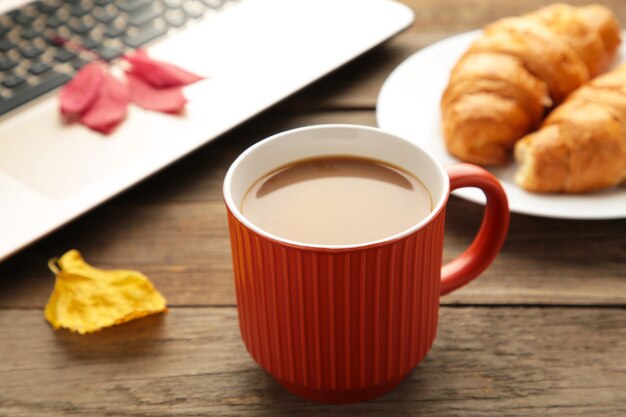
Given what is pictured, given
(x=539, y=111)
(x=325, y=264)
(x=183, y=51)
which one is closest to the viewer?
(x=325, y=264)

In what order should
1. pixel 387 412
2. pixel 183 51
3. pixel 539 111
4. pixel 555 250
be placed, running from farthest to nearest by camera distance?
pixel 183 51 < pixel 539 111 < pixel 555 250 < pixel 387 412

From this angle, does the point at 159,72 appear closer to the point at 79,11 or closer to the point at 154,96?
the point at 154,96

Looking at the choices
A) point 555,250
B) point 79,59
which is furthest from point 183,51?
point 555,250

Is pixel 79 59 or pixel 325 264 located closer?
pixel 325 264

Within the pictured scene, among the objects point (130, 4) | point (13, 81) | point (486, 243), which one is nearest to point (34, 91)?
point (13, 81)

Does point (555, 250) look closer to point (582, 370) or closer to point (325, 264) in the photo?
point (582, 370)

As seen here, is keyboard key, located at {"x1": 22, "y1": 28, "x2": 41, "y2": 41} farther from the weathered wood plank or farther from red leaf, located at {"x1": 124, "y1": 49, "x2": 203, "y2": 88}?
the weathered wood plank
